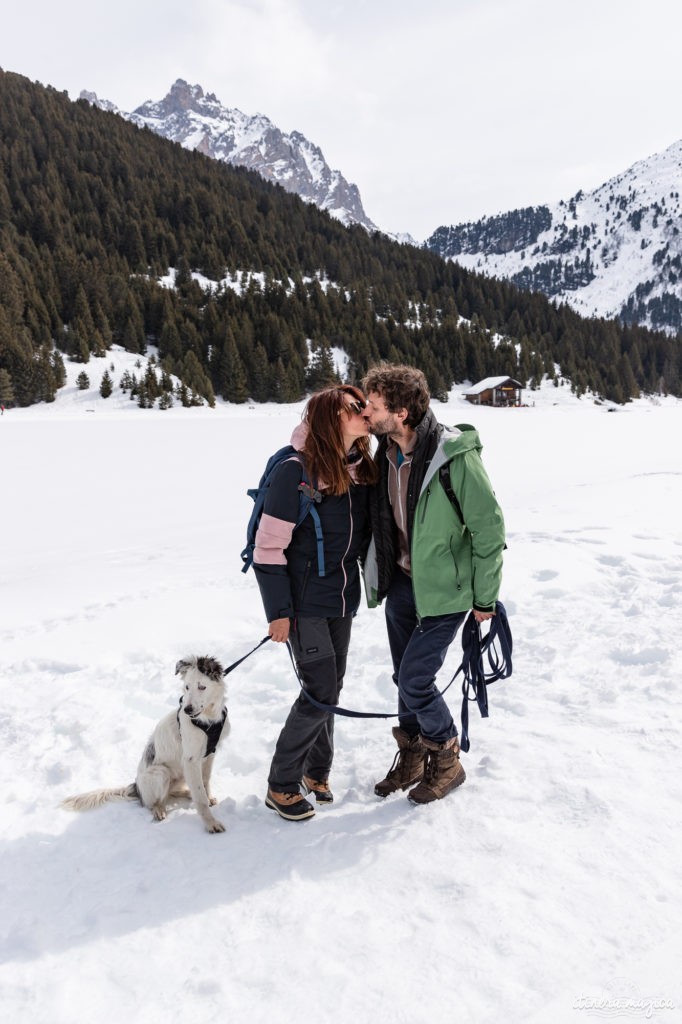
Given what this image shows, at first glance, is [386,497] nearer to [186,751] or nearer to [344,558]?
[344,558]

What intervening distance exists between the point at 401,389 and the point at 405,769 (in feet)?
7.64

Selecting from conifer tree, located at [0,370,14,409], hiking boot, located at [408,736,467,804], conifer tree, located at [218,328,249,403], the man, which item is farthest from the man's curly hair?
conifer tree, located at [218,328,249,403]

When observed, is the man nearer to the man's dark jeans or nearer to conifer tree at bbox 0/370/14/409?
the man's dark jeans

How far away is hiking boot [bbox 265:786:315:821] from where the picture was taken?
10.7ft

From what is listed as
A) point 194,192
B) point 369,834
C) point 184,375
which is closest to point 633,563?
point 369,834

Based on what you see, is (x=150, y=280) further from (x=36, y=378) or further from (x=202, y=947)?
(x=202, y=947)

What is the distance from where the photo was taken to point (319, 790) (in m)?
3.50

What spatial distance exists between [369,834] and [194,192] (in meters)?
115

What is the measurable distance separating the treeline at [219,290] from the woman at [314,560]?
51076 mm

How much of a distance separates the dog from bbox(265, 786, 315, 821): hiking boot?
1.10 ft

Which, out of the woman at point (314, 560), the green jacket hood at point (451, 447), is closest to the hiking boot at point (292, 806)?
the woman at point (314, 560)

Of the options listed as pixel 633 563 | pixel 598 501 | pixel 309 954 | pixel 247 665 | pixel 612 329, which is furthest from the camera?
pixel 612 329

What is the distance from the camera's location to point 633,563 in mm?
7191

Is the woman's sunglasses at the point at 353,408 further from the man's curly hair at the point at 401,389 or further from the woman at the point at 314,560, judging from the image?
the man's curly hair at the point at 401,389
